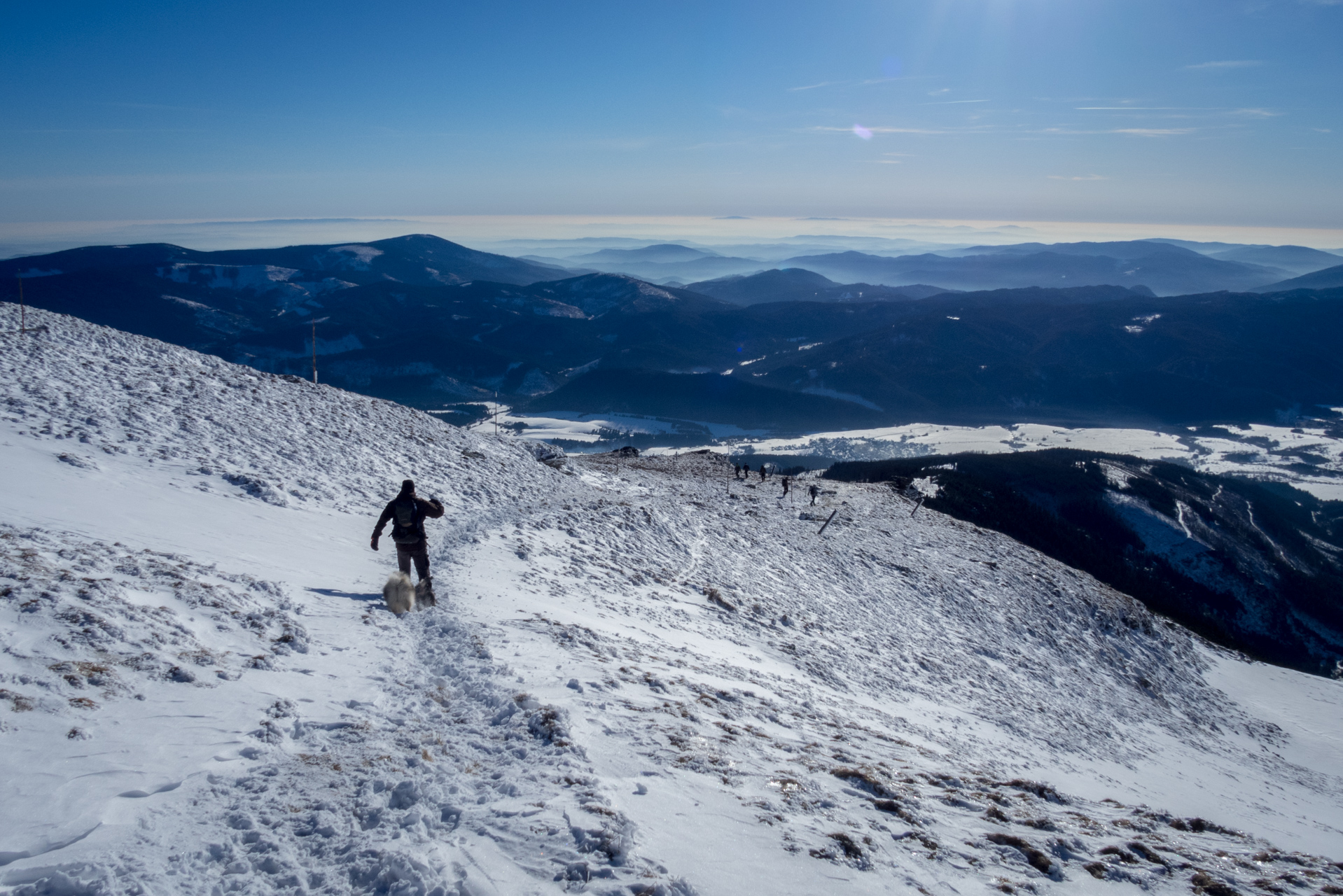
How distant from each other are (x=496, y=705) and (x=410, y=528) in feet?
15.9

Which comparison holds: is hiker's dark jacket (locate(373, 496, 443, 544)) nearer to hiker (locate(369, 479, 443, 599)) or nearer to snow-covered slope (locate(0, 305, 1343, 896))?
hiker (locate(369, 479, 443, 599))

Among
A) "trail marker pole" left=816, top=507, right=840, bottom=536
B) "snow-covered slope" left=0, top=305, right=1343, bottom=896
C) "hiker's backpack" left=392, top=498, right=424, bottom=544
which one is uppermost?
"hiker's backpack" left=392, top=498, right=424, bottom=544

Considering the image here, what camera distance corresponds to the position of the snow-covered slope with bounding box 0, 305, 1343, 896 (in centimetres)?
551

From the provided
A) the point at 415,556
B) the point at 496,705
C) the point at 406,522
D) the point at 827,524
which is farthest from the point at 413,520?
the point at 827,524

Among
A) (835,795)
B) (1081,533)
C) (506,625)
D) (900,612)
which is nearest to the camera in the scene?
(835,795)

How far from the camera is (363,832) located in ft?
17.9

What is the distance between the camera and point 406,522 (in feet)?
39.4

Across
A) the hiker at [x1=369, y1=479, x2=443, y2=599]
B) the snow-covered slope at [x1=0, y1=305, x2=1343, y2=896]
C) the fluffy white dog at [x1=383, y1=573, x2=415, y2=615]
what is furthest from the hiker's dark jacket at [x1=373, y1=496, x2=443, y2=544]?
the snow-covered slope at [x1=0, y1=305, x2=1343, y2=896]

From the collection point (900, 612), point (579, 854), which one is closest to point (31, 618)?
point (579, 854)

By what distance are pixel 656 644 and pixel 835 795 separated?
21.7ft

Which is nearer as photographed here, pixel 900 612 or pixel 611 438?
pixel 900 612

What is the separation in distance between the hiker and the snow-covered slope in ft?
3.23

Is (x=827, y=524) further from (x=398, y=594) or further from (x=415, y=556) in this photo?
(x=398, y=594)

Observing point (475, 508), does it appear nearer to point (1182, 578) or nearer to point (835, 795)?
point (835, 795)
